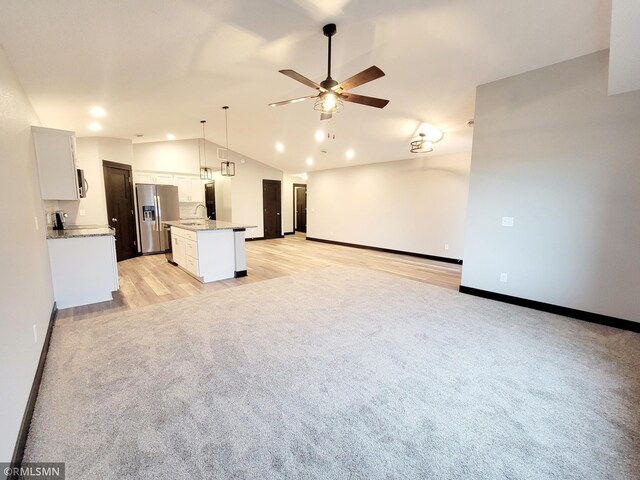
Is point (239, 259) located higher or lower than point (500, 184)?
lower

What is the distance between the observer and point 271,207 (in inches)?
393

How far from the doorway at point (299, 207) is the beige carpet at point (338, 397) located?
8.57 m

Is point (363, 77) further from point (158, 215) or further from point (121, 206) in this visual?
point (158, 215)

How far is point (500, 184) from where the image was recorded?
3.72 m

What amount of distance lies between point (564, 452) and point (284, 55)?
163 inches

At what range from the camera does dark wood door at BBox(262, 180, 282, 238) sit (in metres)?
9.73

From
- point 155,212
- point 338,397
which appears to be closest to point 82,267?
point 155,212

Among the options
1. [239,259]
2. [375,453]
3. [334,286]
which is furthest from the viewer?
[239,259]

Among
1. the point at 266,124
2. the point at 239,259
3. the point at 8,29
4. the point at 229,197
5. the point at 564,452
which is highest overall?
the point at 266,124

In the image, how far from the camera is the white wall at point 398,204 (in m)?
6.36

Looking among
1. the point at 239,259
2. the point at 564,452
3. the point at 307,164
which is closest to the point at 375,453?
the point at 564,452

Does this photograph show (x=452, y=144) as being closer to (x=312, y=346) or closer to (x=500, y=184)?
(x=500, y=184)

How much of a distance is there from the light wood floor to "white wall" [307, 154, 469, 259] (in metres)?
0.53

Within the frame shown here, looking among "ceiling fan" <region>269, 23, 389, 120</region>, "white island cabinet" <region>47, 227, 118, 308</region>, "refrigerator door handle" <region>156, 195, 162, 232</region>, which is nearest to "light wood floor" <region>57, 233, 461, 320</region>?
"white island cabinet" <region>47, 227, 118, 308</region>
